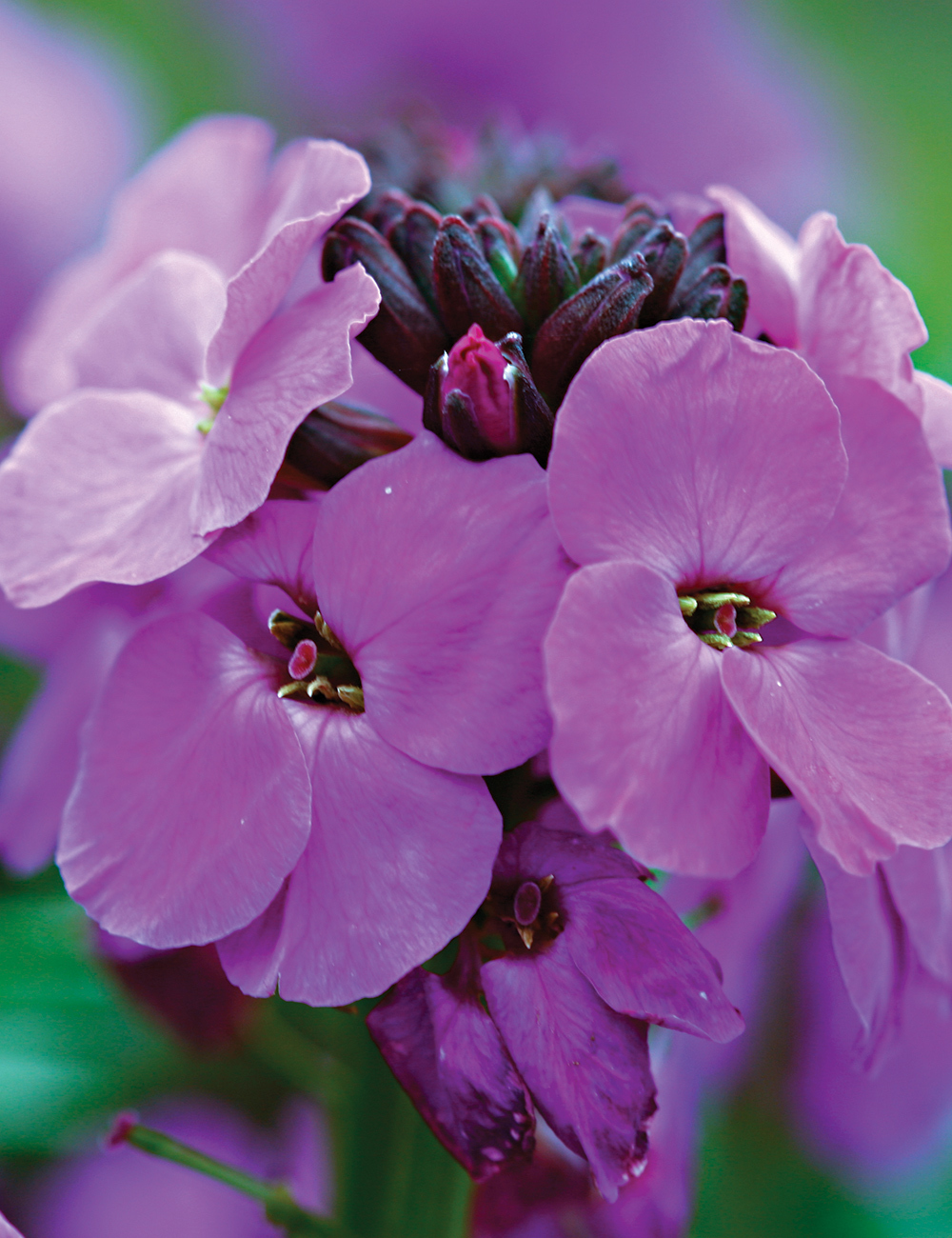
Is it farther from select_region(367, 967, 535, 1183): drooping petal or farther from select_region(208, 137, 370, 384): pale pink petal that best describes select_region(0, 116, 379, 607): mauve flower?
select_region(367, 967, 535, 1183): drooping petal

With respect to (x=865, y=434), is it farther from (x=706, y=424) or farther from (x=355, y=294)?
(x=355, y=294)

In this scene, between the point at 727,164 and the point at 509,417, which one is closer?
the point at 509,417

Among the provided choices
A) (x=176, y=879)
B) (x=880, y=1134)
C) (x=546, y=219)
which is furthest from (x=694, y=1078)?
(x=546, y=219)

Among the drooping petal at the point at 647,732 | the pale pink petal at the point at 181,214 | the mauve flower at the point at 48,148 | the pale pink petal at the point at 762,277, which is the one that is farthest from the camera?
the mauve flower at the point at 48,148

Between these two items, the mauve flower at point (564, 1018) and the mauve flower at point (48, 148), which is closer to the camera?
the mauve flower at point (564, 1018)

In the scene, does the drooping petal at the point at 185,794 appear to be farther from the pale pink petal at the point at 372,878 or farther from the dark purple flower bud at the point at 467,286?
the dark purple flower bud at the point at 467,286

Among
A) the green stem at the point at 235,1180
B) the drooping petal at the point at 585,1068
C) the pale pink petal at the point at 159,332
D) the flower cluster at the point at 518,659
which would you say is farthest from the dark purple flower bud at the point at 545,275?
the green stem at the point at 235,1180

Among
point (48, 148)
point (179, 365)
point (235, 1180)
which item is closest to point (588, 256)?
point (179, 365)
